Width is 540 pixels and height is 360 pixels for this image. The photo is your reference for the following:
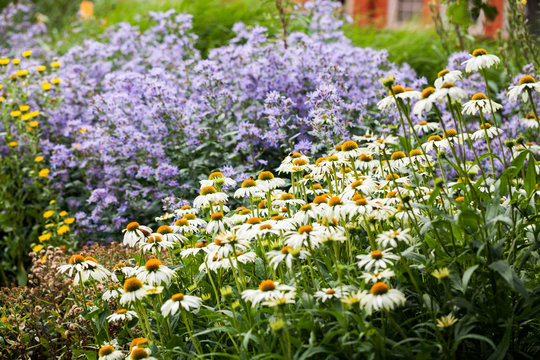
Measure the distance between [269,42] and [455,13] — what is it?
1.83 metres

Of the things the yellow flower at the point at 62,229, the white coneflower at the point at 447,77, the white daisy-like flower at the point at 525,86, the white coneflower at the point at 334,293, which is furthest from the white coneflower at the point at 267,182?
the yellow flower at the point at 62,229

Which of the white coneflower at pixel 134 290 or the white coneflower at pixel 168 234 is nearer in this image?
the white coneflower at pixel 134 290

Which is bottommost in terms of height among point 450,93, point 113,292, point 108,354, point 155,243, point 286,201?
point 108,354

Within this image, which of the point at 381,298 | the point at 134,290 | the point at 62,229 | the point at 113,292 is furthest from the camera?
the point at 62,229

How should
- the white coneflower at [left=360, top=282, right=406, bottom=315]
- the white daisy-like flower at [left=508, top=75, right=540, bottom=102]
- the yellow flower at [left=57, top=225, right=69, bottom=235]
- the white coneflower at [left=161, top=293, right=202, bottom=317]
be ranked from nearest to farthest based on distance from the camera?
the white coneflower at [left=360, top=282, right=406, bottom=315] → the white coneflower at [left=161, top=293, right=202, bottom=317] → the white daisy-like flower at [left=508, top=75, right=540, bottom=102] → the yellow flower at [left=57, top=225, right=69, bottom=235]

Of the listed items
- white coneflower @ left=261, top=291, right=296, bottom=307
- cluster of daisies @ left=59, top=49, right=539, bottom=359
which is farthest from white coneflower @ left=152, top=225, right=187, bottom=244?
white coneflower @ left=261, top=291, right=296, bottom=307

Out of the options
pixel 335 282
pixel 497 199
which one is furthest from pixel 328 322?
pixel 497 199

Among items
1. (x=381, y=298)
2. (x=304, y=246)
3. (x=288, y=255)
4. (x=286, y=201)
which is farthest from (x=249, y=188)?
(x=381, y=298)

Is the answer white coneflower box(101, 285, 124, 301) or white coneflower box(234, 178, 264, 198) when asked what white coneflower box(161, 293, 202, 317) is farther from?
white coneflower box(234, 178, 264, 198)

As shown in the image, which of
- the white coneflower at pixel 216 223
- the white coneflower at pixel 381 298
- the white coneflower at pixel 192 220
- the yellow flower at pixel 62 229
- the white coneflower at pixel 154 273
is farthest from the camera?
the yellow flower at pixel 62 229

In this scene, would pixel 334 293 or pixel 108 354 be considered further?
pixel 108 354

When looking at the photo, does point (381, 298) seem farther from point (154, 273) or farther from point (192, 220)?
point (192, 220)

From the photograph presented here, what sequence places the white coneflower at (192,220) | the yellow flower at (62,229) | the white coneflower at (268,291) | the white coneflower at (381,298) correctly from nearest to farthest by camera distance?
the white coneflower at (381,298) → the white coneflower at (268,291) → the white coneflower at (192,220) → the yellow flower at (62,229)

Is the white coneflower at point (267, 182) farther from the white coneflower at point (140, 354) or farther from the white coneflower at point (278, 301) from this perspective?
the white coneflower at point (140, 354)
